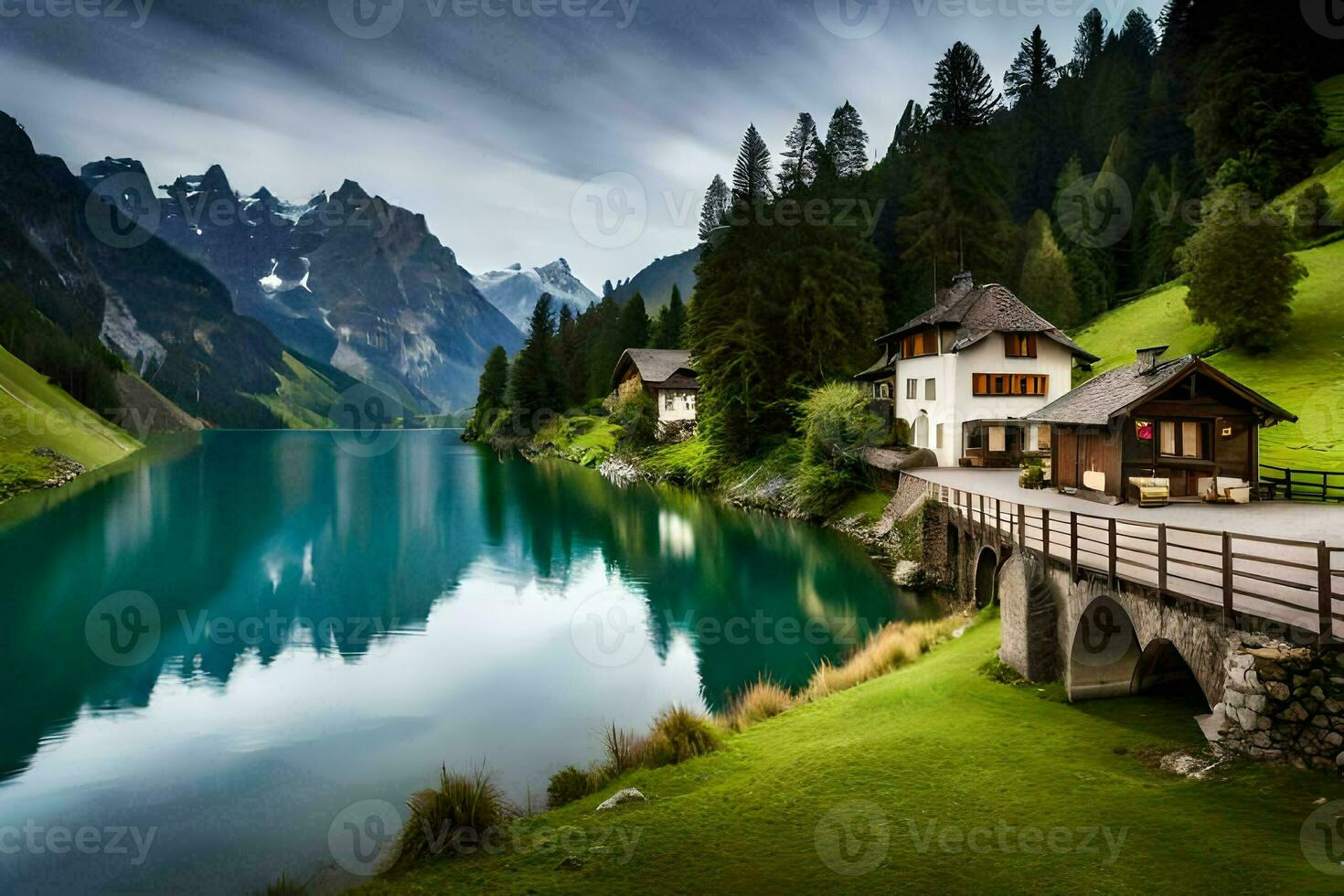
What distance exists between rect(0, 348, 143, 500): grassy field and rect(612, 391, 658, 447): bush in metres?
52.0

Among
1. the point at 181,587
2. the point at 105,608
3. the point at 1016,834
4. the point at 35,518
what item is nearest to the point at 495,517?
the point at 181,587

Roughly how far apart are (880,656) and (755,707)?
4573mm

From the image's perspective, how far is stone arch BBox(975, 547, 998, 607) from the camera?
2227cm

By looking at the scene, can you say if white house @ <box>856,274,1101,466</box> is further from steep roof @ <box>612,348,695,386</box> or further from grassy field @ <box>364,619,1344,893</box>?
steep roof @ <box>612,348,695,386</box>

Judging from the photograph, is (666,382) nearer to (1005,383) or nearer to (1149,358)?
(1005,383)

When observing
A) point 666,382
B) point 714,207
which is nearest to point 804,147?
point 714,207

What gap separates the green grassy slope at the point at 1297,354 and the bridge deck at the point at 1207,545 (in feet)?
43.4

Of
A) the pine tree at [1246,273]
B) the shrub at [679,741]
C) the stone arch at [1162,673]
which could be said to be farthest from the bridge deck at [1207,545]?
the pine tree at [1246,273]

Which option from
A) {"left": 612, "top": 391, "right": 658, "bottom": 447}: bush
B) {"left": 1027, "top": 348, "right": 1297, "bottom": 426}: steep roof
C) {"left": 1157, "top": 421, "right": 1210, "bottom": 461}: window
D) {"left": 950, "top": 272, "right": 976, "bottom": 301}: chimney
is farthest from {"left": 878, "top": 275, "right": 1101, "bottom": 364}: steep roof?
{"left": 612, "top": 391, "right": 658, "bottom": 447}: bush

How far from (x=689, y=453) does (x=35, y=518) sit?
46526 millimetres

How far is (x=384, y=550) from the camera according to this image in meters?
37.9

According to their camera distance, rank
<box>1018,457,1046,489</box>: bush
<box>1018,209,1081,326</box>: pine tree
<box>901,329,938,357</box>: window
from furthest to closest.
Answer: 1. <box>1018,209,1081,326</box>: pine tree
2. <box>901,329,938,357</box>: window
3. <box>1018,457,1046,489</box>: bush

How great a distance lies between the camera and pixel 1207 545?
1648cm

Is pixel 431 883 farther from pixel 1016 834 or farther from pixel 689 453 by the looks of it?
pixel 689 453
